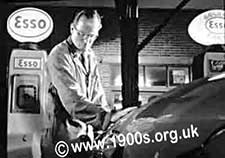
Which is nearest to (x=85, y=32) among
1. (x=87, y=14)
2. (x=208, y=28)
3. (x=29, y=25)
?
(x=87, y=14)

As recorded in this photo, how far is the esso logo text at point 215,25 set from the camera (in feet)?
12.6

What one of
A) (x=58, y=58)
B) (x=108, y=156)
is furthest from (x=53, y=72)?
(x=108, y=156)

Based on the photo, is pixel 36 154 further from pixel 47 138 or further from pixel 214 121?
pixel 214 121

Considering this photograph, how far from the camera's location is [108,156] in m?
2.33

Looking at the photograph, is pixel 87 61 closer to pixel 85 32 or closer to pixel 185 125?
pixel 85 32

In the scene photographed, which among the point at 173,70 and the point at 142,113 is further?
the point at 173,70

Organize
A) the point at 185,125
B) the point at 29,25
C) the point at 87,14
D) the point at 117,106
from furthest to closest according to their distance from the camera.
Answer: the point at 87,14 → the point at 29,25 → the point at 117,106 → the point at 185,125

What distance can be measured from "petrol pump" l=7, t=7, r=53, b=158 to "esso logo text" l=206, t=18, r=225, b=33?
1.35 metres

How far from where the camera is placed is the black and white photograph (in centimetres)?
369

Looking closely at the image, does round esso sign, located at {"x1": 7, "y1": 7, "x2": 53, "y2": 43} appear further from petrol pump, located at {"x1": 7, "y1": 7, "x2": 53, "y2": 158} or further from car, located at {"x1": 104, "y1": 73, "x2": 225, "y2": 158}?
car, located at {"x1": 104, "y1": 73, "x2": 225, "y2": 158}

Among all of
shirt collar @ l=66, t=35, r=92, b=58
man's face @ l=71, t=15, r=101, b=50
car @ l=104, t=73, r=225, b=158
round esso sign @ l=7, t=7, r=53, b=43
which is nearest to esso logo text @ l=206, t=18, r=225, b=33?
man's face @ l=71, t=15, r=101, b=50

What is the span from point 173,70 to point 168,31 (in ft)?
1.16

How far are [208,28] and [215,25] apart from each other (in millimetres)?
74

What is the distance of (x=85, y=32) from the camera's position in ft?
12.9
